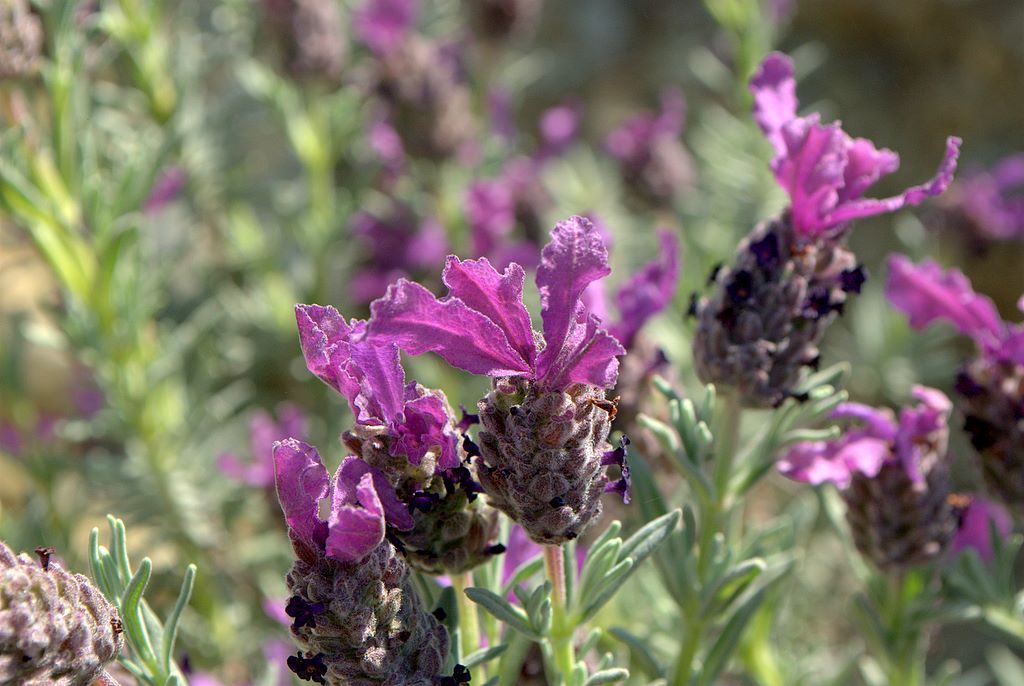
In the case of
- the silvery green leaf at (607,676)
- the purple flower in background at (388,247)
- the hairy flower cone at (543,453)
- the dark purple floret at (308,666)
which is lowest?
the dark purple floret at (308,666)

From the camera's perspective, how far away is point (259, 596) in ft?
9.27

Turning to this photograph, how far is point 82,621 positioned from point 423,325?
0.45m

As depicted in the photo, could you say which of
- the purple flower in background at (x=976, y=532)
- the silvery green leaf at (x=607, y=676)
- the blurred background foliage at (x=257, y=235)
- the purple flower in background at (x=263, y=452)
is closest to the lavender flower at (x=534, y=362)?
the silvery green leaf at (x=607, y=676)

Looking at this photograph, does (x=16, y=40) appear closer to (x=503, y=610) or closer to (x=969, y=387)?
(x=503, y=610)

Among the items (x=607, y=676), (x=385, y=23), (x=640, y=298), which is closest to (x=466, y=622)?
(x=607, y=676)

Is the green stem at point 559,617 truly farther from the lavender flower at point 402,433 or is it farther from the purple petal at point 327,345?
the purple petal at point 327,345

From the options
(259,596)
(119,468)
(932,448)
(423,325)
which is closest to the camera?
(423,325)

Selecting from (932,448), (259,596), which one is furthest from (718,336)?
(259,596)

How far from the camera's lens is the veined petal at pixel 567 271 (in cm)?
95

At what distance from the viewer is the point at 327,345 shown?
104 cm

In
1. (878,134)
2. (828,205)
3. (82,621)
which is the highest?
(878,134)

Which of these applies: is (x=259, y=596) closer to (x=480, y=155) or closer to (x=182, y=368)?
(x=182, y=368)

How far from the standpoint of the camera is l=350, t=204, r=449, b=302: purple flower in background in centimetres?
293

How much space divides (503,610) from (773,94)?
776 millimetres
